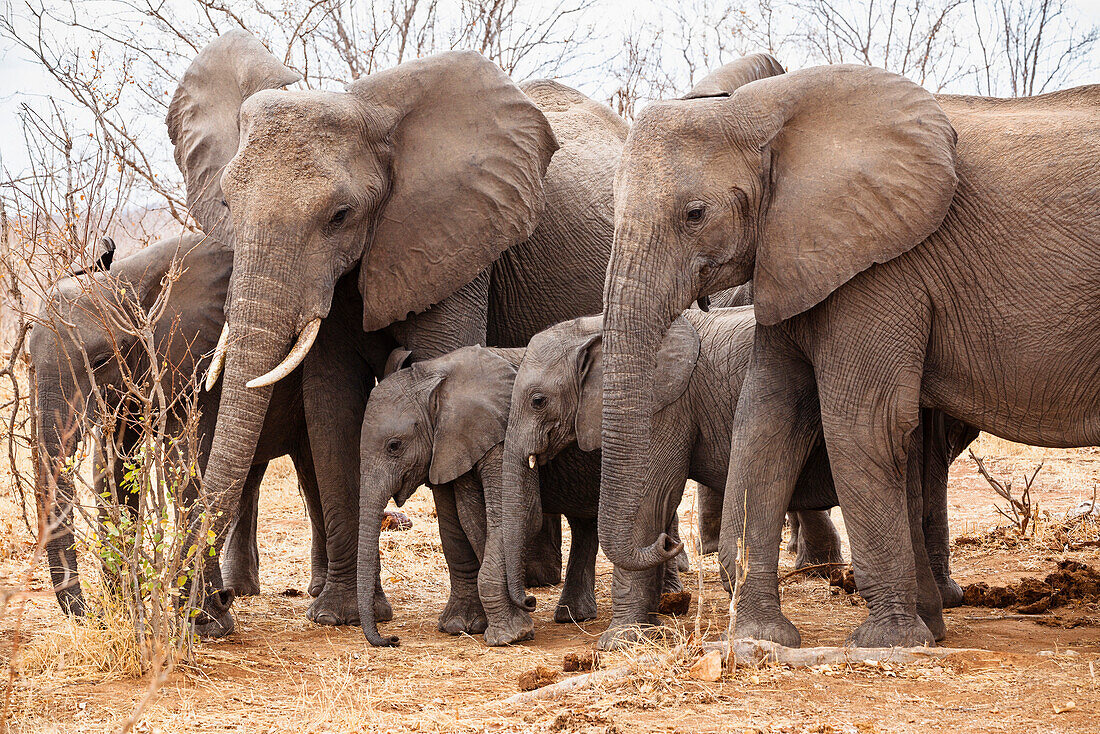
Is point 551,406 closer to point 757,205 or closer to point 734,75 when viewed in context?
point 757,205

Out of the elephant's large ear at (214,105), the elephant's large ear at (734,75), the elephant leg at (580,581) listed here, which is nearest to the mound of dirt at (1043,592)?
the elephant leg at (580,581)

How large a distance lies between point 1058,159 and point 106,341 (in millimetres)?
4529

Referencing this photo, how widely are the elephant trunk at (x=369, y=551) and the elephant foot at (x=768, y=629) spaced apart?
1.64 m

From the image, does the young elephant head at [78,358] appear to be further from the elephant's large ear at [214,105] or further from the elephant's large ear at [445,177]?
the elephant's large ear at [445,177]

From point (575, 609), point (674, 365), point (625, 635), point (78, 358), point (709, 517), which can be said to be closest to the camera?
point (625, 635)

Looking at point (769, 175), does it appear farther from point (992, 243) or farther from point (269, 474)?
point (269, 474)

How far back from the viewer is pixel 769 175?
5.30 meters

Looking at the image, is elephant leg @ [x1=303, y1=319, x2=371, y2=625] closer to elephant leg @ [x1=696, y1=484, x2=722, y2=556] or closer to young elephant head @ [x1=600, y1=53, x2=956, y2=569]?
young elephant head @ [x1=600, y1=53, x2=956, y2=569]

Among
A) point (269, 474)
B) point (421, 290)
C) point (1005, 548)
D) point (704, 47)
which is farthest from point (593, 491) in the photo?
point (704, 47)

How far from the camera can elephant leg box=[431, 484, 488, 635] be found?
6.43 metres

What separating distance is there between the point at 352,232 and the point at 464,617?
198 centimetres

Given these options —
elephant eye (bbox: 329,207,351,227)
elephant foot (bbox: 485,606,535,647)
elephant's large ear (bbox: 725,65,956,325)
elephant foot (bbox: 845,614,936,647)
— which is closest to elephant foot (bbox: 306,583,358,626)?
elephant foot (bbox: 485,606,535,647)

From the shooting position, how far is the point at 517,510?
5977mm

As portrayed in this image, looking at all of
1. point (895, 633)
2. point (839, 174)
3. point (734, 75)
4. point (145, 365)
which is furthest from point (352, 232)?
point (895, 633)
